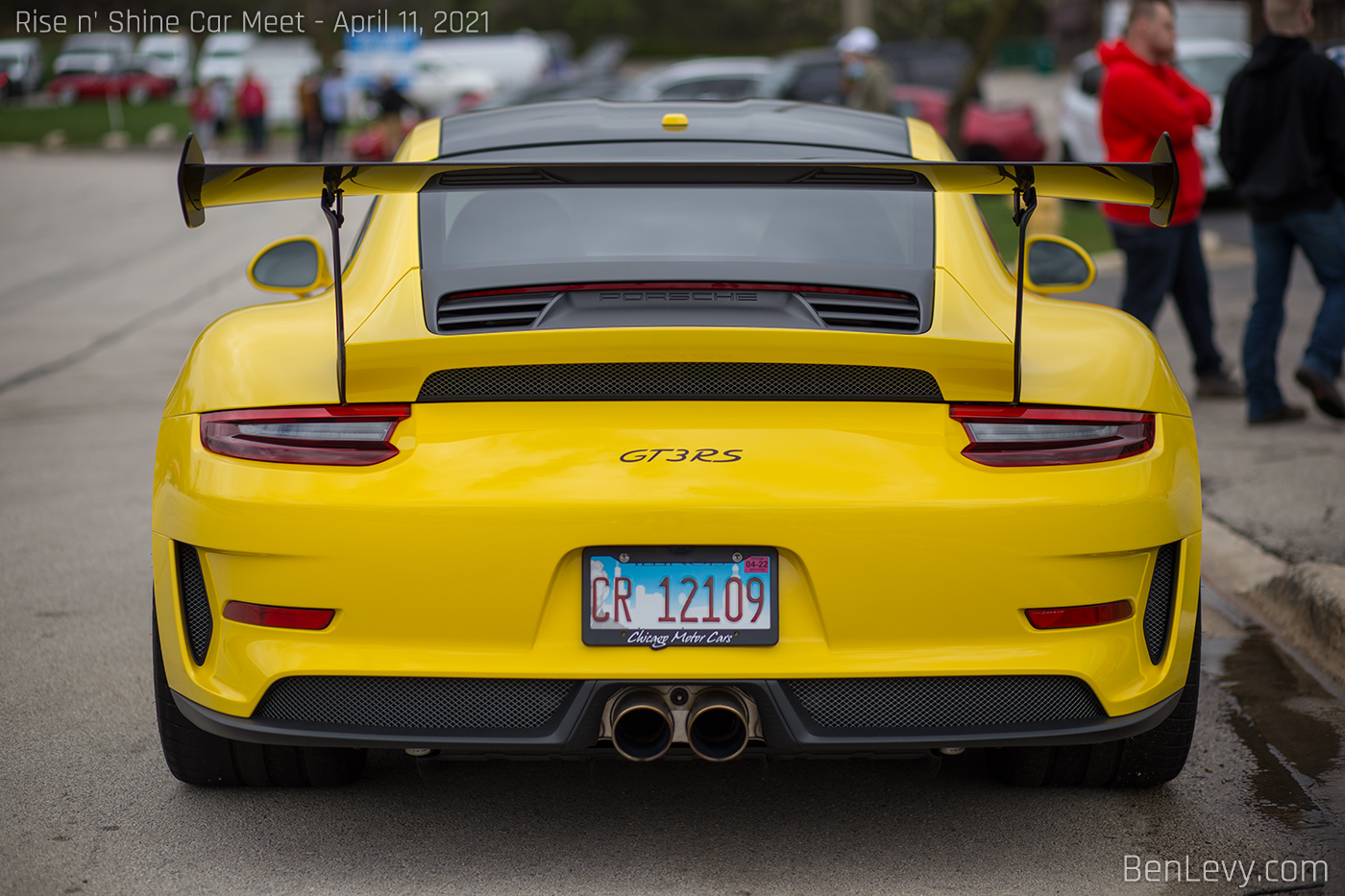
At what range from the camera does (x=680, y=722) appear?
2674 millimetres

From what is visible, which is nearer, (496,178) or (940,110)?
(496,178)

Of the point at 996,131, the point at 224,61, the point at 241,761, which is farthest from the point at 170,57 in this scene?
the point at 241,761

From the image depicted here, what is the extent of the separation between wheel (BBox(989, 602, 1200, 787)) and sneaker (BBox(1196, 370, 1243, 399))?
4.65 meters

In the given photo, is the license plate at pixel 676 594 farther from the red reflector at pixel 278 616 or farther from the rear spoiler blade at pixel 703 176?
the rear spoiler blade at pixel 703 176

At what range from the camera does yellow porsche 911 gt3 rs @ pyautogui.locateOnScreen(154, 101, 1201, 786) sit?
2.60m

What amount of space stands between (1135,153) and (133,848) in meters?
5.62

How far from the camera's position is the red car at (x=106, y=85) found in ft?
163

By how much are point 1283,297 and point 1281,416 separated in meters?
0.58

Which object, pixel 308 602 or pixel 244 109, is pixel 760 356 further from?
pixel 244 109

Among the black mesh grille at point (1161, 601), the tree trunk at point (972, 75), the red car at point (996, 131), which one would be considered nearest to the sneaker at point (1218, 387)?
the black mesh grille at point (1161, 601)

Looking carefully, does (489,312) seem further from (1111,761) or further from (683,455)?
(1111,761)

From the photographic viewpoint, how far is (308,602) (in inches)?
104

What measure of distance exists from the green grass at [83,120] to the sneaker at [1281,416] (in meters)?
34.8

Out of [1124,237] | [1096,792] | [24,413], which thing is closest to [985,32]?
[1124,237]
